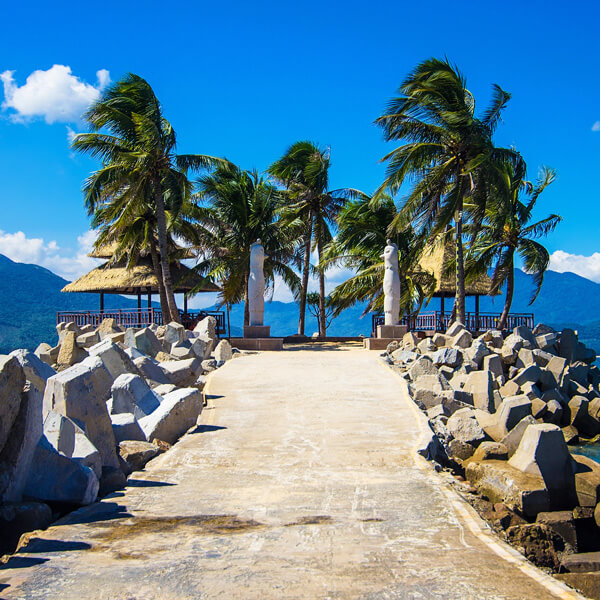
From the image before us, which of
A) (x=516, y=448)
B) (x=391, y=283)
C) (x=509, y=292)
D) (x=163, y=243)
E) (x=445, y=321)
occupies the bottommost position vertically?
(x=516, y=448)

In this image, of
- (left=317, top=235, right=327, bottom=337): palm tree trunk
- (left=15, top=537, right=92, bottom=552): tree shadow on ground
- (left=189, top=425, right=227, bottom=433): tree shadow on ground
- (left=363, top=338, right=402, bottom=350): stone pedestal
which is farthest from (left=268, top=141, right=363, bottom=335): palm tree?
(left=15, top=537, right=92, bottom=552): tree shadow on ground

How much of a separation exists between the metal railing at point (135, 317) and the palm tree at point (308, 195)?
3.88m

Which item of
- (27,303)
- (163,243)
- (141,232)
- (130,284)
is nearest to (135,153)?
(163,243)

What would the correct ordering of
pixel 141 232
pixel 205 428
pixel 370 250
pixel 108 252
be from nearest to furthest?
1. pixel 205 428
2. pixel 141 232
3. pixel 370 250
4. pixel 108 252

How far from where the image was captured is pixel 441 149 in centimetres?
1886

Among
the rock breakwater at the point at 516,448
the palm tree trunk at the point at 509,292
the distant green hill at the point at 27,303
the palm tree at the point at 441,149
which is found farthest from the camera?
the distant green hill at the point at 27,303

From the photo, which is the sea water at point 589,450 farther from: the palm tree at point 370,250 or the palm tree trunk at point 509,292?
the palm tree at point 370,250

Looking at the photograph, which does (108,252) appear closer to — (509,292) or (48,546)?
(509,292)

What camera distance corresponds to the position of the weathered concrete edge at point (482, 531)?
325 centimetres

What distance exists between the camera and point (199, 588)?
3.16 meters

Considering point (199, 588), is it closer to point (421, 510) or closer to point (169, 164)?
point (421, 510)

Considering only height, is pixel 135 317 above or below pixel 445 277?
below

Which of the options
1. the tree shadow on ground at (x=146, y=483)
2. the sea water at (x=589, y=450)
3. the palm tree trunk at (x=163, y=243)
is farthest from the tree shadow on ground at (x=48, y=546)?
the palm tree trunk at (x=163, y=243)

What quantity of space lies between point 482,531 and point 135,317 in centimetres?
2182
